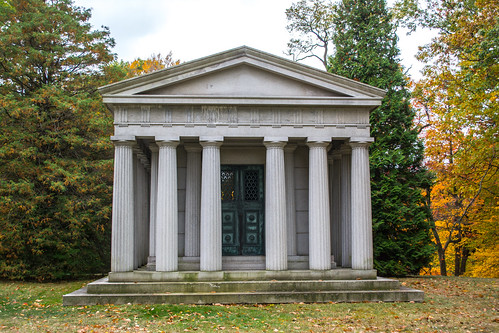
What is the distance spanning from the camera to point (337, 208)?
57.7 feet

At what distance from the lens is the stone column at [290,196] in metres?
16.5

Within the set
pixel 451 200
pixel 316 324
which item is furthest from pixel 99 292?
pixel 451 200

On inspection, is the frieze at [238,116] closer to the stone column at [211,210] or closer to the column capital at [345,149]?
the stone column at [211,210]

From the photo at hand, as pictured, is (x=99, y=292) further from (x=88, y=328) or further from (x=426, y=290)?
(x=426, y=290)

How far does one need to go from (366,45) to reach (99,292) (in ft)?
54.0

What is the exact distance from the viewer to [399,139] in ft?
71.3

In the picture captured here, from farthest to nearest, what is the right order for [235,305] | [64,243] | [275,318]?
[64,243] < [235,305] < [275,318]

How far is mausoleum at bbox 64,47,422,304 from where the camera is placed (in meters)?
14.3

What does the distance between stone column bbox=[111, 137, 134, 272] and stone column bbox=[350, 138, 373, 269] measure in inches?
280

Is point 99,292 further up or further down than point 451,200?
further down

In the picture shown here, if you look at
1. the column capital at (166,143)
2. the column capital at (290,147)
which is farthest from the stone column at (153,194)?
the column capital at (290,147)

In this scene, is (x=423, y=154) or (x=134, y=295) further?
(x=423, y=154)

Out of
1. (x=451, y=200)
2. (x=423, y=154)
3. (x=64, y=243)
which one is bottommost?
(x=64, y=243)

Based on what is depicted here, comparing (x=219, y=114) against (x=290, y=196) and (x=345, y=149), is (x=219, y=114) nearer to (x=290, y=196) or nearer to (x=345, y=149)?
(x=290, y=196)
